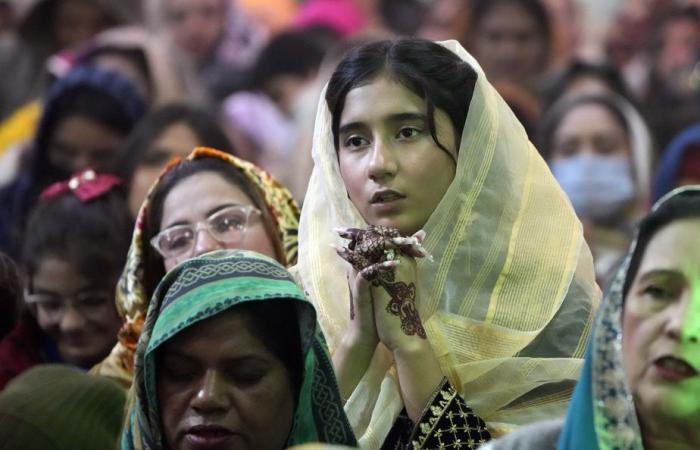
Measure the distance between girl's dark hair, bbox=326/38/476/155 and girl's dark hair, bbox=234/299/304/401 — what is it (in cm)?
81

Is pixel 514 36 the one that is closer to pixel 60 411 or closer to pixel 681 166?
pixel 681 166

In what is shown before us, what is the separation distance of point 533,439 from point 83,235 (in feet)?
8.54

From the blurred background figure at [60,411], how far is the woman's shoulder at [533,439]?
117cm

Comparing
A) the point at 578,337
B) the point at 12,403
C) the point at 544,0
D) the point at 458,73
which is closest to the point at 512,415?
the point at 578,337

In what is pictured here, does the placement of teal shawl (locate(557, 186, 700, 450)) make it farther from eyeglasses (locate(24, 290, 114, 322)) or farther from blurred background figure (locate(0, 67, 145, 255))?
blurred background figure (locate(0, 67, 145, 255))

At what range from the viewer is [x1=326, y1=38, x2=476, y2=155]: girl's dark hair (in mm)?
4746

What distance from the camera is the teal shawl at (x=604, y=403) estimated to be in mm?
3350

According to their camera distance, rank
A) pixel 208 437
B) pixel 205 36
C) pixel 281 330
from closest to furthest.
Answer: pixel 208 437
pixel 281 330
pixel 205 36

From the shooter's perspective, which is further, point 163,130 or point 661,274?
point 163,130

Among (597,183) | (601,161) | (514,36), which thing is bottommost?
(597,183)

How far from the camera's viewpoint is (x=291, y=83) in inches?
384

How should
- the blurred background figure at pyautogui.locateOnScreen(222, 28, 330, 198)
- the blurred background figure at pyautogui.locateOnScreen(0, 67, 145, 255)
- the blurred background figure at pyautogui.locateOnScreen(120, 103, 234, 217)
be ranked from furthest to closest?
the blurred background figure at pyautogui.locateOnScreen(222, 28, 330, 198) < the blurred background figure at pyautogui.locateOnScreen(0, 67, 145, 255) < the blurred background figure at pyautogui.locateOnScreen(120, 103, 234, 217)

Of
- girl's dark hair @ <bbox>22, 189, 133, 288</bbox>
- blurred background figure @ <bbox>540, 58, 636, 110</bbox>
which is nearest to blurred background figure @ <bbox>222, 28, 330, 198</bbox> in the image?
blurred background figure @ <bbox>540, 58, 636, 110</bbox>

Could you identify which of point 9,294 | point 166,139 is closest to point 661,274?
point 9,294
